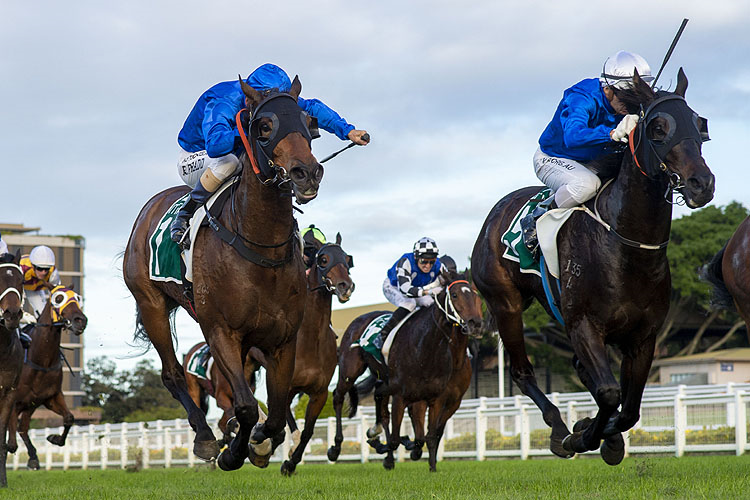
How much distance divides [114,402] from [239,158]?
51.8 m

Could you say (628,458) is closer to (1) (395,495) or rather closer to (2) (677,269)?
(1) (395,495)

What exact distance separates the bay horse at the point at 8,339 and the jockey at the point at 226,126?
375 centimetres

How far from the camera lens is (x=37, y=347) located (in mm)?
14773

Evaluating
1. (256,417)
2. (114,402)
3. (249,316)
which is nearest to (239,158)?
(249,316)

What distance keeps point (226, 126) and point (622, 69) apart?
9.01 feet

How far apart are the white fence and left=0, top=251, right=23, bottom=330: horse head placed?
5.36 metres

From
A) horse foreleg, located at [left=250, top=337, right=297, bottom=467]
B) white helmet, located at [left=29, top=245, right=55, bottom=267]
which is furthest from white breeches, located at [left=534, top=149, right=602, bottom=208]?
white helmet, located at [left=29, top=245, right=55, bottom=267]

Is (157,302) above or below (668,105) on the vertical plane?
below

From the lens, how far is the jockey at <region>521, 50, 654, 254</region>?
6.84 m

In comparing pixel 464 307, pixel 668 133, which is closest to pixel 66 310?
pixel 464 307

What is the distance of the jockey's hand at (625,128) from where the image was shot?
6.36m

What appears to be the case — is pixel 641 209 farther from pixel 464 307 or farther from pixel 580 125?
pixel 464 307

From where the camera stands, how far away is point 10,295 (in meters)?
10.0

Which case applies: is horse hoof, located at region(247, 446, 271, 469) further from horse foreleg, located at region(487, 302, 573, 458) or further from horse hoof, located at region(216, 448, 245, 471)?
horse foreleg, located at region(487, 302, 573, 458)
